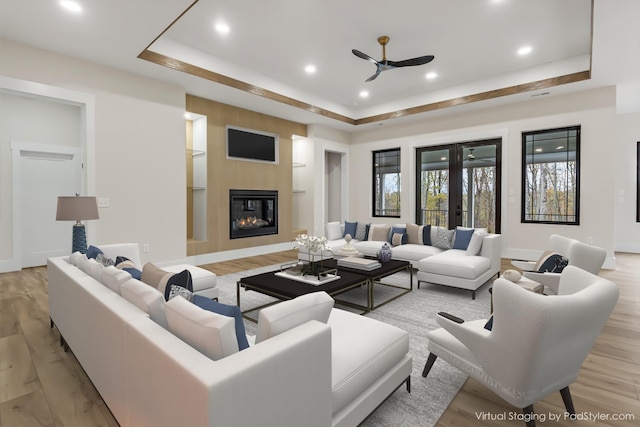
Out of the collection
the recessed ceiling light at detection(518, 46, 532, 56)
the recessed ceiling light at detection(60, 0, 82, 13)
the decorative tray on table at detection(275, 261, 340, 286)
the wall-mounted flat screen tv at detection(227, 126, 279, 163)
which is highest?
A: the recessed ceiling light at detection(518, 46, 532, 56)

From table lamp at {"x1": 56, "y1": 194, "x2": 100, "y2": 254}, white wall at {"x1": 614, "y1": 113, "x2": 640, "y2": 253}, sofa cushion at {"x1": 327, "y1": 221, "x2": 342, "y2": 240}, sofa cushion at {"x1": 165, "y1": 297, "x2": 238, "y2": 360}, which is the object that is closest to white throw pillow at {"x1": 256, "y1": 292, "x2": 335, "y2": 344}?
sofa cushion at {"x1": 165, "y1": 297, "x2": 238, "y2": 360}

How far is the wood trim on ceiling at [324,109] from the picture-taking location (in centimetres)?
447

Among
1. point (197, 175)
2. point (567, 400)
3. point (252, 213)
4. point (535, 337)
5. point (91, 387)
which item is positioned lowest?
point (91, 387)

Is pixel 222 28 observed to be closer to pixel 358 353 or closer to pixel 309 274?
pixel 309 274

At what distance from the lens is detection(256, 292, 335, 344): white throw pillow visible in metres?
1.28

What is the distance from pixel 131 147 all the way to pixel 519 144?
22.4 feet

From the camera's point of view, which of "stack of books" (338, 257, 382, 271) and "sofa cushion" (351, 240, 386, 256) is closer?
"stack of books" (338, 257, 382, 271)

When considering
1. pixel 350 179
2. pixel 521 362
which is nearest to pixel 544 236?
pixel 350 179

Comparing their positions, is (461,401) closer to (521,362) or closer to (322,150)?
(521,362)

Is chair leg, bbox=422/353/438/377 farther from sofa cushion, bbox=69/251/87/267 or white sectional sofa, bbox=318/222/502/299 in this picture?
sofa cushion, bbox=69/251/87/267

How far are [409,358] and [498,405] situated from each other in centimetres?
55

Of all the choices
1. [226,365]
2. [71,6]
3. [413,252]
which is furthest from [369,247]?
[71,6]

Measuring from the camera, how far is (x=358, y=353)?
1.60 m

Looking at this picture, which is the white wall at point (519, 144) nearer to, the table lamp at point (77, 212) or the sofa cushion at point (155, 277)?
the table lamp at point (77, 212)
